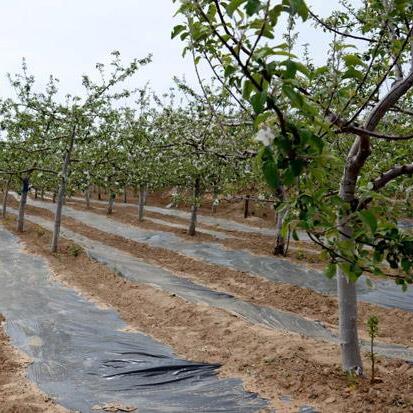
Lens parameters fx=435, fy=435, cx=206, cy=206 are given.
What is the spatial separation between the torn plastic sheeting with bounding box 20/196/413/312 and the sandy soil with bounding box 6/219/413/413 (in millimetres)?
4287

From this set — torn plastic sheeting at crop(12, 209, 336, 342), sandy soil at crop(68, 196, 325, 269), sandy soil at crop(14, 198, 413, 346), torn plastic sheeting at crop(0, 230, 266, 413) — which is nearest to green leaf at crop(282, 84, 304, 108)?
torn plastic sheeting at crop(0, 230, 266, 413)

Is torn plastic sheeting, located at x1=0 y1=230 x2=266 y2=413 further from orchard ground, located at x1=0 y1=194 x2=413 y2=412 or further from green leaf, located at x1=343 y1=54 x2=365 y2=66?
green leaf, located at x1=343 y1=54 x2=365 y2=66

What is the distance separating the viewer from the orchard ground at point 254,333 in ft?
17.6

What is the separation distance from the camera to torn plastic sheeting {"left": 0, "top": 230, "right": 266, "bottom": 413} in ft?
17.8

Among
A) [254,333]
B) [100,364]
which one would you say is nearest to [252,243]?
[254,333]

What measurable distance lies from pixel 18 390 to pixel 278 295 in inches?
300

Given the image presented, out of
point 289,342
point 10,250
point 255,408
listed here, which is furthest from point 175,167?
point 255,408

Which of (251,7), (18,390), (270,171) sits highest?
(251,7)

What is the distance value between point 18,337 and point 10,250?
8684 millimetres

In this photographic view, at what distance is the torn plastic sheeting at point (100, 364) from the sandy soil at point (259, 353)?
15.7 inches

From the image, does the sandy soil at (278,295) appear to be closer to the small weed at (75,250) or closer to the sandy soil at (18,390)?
the small weed at (75,250)

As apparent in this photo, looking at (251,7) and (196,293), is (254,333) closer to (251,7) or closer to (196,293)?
(196,293)

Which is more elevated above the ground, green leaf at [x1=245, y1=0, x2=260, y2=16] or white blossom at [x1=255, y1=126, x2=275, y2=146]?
green leaf at [x1=245, y1=0, x2=260, y2=16]

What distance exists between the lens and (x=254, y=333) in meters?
7.80
